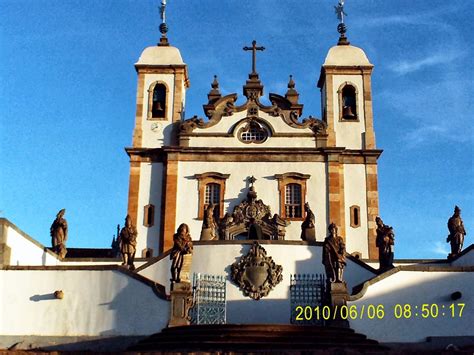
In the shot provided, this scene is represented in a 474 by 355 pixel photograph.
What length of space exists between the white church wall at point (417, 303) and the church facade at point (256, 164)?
32.9 feet

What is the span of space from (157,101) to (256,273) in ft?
49.4

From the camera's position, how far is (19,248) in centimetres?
2064

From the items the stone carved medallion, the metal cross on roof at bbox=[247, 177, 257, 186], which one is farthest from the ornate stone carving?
the stone carved medallion

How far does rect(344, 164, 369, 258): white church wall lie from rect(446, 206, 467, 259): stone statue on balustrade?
475 cm

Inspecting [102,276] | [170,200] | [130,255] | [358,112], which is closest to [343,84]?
[358,112]

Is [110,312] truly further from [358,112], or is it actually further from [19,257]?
[358,112]

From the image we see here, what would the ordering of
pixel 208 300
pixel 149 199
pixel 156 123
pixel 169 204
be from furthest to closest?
pixel 156 123, pixel 149 199, pixel 169 204, pixel 208 300

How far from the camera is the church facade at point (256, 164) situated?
97.1 feet

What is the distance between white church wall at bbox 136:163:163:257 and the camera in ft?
97.1

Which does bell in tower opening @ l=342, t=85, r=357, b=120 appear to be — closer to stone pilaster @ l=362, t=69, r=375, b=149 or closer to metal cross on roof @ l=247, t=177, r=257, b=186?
stone pilaster @ l=362, t=69, r=375, b=149

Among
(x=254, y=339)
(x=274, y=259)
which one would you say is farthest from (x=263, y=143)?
(x=254, y=339)

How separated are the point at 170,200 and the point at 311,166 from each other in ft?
20.4

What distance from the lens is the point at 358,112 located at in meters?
32.6

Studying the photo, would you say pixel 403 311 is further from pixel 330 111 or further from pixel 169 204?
pixel 330 111
